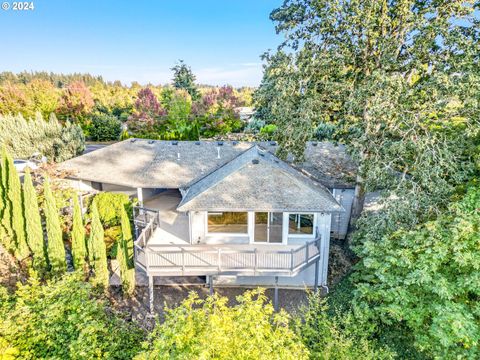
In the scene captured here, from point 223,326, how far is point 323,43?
40.8 feet

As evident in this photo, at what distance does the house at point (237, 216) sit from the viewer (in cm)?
1094

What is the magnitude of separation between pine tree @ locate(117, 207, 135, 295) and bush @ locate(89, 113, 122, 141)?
109 ft

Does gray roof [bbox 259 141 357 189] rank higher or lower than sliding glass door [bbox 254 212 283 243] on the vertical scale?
higher

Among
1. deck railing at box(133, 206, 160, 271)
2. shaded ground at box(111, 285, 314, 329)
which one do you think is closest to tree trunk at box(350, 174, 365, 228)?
shaded ground at box(111, 285, 314, 329)

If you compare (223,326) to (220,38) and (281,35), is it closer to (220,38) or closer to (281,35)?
(281,35)

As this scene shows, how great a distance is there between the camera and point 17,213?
12.9 meters

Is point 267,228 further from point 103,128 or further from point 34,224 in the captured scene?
point 103,128

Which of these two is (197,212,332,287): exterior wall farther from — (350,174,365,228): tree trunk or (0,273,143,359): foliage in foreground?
(0,273,143,359): foliage in foreground

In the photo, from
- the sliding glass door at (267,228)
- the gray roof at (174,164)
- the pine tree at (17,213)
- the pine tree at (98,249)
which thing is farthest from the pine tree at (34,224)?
the sliding glass door at (267,228)

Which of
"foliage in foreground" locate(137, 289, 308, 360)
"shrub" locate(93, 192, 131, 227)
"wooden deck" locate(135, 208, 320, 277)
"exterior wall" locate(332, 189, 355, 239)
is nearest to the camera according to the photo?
"foliage in foreground" locate(137, 289, 308, 360)

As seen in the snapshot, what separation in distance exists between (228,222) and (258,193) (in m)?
2.00

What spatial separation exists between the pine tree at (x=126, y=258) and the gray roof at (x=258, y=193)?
257 centimetres

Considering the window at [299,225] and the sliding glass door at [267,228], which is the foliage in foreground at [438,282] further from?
the sliding glass door at [267,228]

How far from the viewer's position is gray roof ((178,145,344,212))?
38.5 ft
